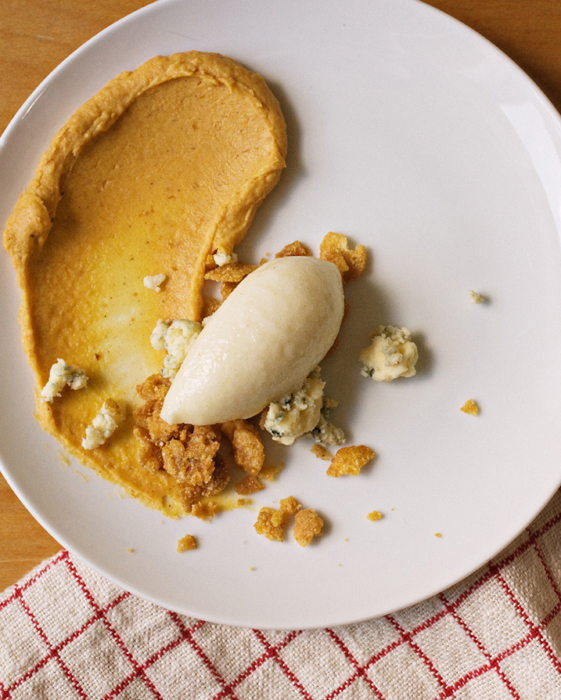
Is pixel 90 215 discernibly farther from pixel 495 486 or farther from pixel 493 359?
pixel 495 486

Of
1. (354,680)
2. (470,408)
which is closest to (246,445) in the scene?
(470,408)

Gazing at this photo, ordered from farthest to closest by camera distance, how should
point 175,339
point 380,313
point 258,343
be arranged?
point 380,313
point 175,339
point 258,343

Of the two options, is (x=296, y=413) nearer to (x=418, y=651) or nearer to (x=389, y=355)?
(x=389, y=355)

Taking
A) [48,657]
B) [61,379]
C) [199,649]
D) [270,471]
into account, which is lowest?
[48,657]

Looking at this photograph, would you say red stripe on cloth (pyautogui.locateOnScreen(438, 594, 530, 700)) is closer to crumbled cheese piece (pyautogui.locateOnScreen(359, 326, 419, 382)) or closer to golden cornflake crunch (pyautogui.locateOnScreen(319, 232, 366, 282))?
crumbled cheese piece (pyautogui.locateOnScreen(359, 326, 419, 382))

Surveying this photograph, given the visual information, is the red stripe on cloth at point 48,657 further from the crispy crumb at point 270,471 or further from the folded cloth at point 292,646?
the crispy crumb at point 270,471

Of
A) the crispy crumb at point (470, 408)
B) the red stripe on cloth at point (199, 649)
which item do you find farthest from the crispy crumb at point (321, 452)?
the red stripe on cloth at point (199, 649)
